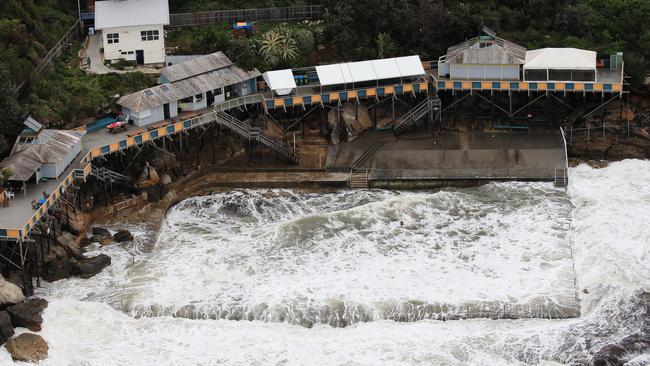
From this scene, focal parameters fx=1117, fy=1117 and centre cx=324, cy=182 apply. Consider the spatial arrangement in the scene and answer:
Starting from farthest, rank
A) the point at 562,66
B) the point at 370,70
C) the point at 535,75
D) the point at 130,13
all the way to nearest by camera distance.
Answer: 1. the point at 130,13
2. the point at 370,70
3. the point at 535,75
4. the point at 562,66

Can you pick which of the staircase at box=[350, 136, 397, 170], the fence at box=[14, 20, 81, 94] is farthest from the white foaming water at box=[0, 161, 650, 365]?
the fence at box=[14, 20, 81, 94]

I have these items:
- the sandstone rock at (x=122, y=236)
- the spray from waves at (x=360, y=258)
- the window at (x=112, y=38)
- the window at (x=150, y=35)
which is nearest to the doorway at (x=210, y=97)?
the spray from waves at (x=360, y=258)

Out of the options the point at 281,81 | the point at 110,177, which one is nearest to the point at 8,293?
the point at 110,177

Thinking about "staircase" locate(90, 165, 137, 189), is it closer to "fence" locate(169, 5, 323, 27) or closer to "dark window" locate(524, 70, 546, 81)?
"fence" locate(169, 5, 323, 27)

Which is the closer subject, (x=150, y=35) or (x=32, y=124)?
(x=32, y=124)

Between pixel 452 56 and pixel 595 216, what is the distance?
65.3 feet

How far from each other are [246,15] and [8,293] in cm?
4116

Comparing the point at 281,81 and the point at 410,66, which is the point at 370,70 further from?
the point at 281,81

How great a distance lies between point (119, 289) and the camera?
224 ft

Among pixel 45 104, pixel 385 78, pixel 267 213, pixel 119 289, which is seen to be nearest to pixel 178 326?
pixel 119 289

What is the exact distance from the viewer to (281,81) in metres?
86.7

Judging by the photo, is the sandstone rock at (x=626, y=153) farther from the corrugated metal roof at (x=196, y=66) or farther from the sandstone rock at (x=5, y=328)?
the sandstone rock at (x=5, y=328)

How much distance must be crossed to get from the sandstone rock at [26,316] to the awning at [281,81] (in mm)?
29155

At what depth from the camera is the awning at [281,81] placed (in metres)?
86.3
